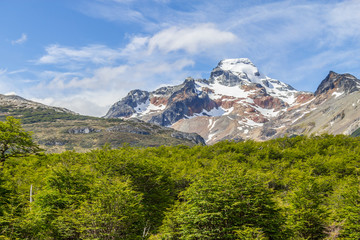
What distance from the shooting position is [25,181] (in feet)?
167

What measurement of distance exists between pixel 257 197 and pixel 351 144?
8240cm

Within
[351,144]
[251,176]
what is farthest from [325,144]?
[251,176]

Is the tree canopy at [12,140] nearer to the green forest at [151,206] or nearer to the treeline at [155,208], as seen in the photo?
the green forest at [151,206]

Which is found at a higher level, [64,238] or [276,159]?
[276,159]

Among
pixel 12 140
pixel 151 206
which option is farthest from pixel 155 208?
pixel 12 140

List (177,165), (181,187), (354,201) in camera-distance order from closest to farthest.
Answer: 1. (354,201)
2. (181,187)
3. (177,165)

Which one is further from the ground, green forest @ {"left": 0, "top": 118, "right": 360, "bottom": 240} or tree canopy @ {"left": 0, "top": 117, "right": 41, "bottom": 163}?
tree canopy @ {"left": 0, "top": 117, "right": 41, "bottom": 163}

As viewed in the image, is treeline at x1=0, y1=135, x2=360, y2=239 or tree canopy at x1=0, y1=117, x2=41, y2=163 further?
tree canopy at x1=0, y1=117, x2=41, y2=163

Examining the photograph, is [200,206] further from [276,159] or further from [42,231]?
[276,159]

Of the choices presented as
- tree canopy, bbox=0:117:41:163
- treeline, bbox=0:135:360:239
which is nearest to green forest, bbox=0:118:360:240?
treeline, bbox=0:135:360:239

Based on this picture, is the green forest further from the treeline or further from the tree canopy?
the tree canopy

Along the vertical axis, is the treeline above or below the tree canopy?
below

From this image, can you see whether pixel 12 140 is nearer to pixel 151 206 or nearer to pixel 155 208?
pixel 151 206

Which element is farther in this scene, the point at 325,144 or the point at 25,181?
the point at 325,144
